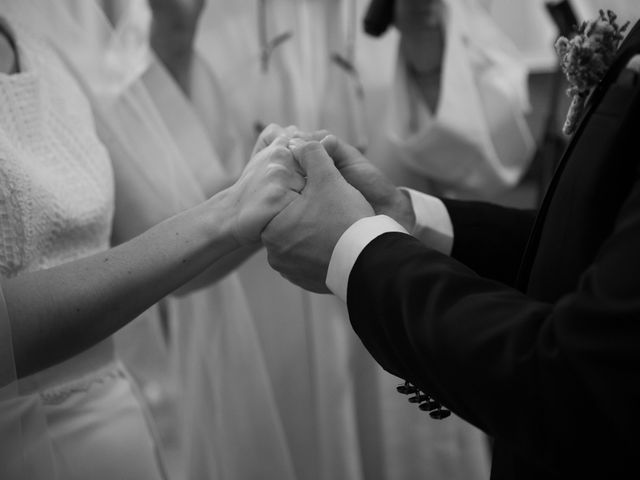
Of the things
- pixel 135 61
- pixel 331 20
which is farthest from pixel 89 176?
pixel 331 20

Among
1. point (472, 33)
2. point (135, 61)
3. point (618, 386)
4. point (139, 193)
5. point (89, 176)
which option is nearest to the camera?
point (618, 386)

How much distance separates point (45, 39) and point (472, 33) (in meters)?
0.91

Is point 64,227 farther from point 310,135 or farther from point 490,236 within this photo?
point 490,236

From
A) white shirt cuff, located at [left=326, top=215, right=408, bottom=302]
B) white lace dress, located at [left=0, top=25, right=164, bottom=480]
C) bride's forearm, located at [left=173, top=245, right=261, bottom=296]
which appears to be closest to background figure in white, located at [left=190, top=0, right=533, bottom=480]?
bride's forearm, located at [left=173, top=245, right=261, bottom=296]

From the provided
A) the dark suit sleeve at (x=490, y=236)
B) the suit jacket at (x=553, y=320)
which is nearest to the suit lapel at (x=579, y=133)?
the suit jacket at (x=553, y=320)

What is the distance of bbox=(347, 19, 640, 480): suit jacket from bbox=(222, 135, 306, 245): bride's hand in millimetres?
212

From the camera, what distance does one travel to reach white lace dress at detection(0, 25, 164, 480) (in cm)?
81

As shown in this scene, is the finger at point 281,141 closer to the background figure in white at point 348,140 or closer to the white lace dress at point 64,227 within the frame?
the white lace dress at point 64,227

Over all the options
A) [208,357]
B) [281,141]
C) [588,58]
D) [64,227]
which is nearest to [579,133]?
[588,58]

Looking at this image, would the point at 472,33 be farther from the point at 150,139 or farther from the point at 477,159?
the point at 150,139

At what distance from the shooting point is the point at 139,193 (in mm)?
1036

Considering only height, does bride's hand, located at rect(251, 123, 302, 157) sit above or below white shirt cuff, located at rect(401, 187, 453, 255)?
above

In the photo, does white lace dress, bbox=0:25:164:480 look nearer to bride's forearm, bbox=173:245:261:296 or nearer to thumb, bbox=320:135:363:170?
bride's forearm, bbox=173:245:261:296

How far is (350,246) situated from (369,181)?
272 millimetres
